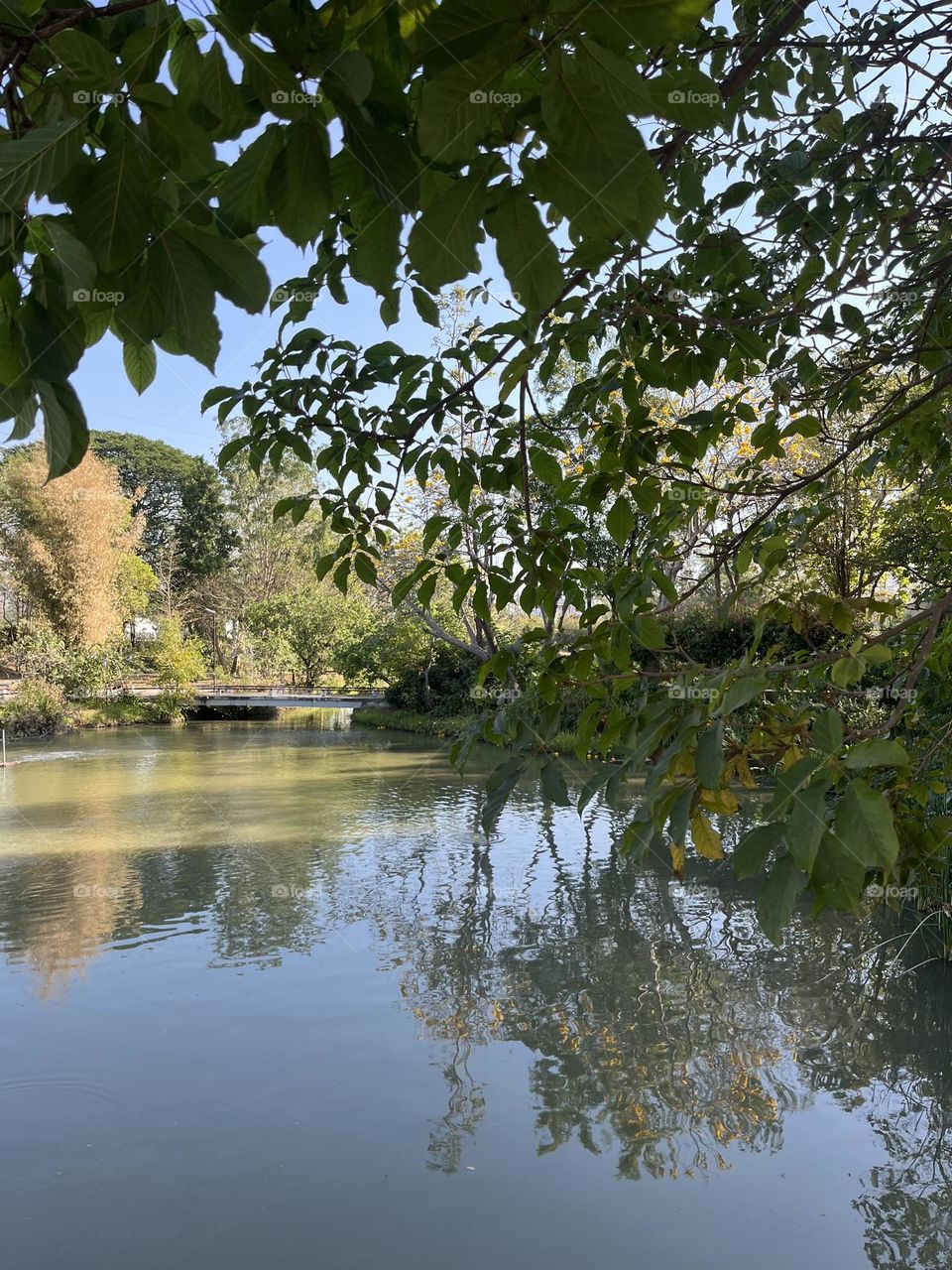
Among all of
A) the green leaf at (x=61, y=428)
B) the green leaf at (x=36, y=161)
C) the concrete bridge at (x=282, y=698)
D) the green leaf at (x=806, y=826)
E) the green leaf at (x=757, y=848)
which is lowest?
the concrete bridge at (x=282, y=698)

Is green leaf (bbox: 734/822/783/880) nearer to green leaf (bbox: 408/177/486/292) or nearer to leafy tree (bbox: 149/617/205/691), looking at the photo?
green leaf (bbox: 408/177/486/292)

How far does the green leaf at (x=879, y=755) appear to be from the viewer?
679mm

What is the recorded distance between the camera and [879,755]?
70 cm

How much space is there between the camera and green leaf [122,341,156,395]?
61 centimetres

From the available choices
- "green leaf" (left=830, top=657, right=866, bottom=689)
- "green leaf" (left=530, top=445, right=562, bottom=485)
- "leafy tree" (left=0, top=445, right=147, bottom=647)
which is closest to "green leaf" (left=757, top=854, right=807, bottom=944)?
"green leaf" (left=830, top=657, right=866, bottom=689)

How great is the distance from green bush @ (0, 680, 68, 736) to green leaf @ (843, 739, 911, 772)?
15.7 metres

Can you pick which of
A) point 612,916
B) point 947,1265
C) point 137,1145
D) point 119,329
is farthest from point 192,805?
point 119,329

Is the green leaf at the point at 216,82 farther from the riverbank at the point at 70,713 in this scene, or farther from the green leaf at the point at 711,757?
the riverbank at the point at 70,713

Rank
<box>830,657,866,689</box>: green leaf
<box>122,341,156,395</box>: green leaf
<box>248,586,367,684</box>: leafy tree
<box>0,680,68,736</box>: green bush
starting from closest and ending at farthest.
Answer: <box>122,341,156,395</box>: green leaf → <box>830,657,866,689</box>: green leaf → <box>0,680,68,736</box>: green bush → <box>248,586,367,684</box>: leafy tree

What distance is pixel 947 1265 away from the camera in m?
2.18

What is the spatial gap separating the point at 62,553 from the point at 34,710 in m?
3.95

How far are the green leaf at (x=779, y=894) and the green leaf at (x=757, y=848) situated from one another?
0.01m

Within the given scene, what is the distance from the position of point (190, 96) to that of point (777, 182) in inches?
71.3

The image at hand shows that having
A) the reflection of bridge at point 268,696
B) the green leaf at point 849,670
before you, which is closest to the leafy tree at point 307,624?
the reflection of bridge at point 268,696
